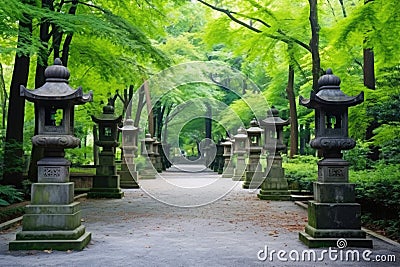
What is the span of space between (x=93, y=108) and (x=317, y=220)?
52.9 feet

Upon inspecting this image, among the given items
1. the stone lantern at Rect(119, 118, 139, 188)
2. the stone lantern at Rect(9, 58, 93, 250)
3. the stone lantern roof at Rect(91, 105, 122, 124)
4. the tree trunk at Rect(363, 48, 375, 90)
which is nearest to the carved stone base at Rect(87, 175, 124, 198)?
the stone lantern roof at Rect(91, 105, 122, 124)

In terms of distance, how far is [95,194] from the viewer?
14.6m

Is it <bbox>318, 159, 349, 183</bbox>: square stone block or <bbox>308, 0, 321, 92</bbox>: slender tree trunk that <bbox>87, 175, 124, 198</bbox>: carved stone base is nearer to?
<bbox>308, 0, 321, 92</bbox>: slender tree trunk

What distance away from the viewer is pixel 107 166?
14859mm

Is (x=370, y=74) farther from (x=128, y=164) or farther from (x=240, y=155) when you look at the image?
(x=128, y=164)

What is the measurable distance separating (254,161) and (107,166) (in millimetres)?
6429

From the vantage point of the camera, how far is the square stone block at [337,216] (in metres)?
7.08

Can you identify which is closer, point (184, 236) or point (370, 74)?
point (184, 236)

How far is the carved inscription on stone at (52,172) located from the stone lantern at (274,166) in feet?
28.3

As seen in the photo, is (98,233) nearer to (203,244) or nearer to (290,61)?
(203,244)

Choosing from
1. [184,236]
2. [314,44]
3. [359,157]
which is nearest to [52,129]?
[184,236]

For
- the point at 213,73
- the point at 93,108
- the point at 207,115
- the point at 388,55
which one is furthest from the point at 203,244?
the point at 207,115

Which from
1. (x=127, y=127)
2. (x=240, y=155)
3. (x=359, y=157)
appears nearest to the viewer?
(x=359, y=157)

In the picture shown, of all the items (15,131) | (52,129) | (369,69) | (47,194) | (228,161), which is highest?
(369,69)
